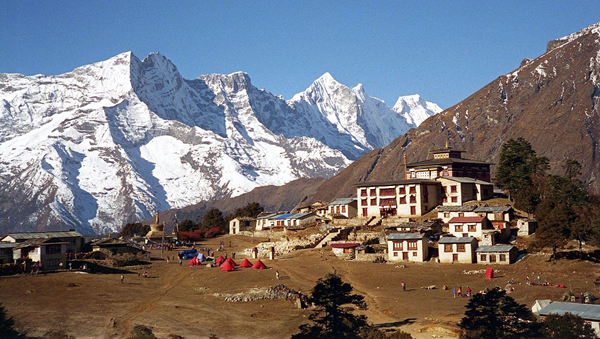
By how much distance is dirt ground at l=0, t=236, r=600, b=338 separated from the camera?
192ft

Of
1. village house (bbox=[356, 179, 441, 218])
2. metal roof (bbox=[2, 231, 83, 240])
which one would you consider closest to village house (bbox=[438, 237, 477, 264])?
village house (bbox=[356, 179, 441, 218])

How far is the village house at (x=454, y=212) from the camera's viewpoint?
100m

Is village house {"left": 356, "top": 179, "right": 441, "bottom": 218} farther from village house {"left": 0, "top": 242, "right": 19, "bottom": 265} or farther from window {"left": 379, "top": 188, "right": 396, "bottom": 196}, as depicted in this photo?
village house {"left": 0, "top": 242, "right": 19, "bottom": 265}

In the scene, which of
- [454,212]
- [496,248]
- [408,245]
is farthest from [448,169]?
[496,248]

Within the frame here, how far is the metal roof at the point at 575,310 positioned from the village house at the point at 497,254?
25.7 m

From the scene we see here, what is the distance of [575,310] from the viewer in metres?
56.0

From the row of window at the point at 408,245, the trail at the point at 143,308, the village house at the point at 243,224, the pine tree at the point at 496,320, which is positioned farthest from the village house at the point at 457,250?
the village house at the point at 243,224

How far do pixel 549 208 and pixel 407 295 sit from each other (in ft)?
85.7

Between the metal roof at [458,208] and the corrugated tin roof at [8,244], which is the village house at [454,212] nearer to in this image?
the metal roof at [458,208]

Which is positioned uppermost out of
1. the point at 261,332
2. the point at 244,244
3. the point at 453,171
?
the point at 453,171

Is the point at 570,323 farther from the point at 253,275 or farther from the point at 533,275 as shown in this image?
the point at 253,275

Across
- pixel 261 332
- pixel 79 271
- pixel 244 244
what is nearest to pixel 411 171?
pixel 244 244

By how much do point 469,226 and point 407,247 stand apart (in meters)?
8.84

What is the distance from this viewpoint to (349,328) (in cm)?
5303
